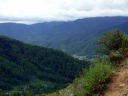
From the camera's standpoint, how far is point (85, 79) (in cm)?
1111

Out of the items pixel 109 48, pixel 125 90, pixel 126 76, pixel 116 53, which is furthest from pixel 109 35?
pixel 125 90

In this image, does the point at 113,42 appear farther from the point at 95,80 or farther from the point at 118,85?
the point at 95,80

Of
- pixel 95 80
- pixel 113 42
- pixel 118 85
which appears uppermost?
pixel 113 42

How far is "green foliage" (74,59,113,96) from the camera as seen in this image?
10844 millimetres

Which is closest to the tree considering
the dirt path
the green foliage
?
the dirt path

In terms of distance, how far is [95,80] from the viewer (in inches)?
426

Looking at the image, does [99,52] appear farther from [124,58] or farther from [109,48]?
[124,58]

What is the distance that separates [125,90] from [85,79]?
1.31 m

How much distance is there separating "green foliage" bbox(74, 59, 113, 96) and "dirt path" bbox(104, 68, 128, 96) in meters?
0.22

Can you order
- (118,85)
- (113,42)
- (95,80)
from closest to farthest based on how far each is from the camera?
1. (95,80)
2. (118,85)
3. (113,42)

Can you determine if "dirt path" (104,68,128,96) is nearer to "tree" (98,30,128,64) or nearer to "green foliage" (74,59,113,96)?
"green foliage" (74,59,113,96)

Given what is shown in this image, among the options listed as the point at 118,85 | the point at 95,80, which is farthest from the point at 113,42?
the point at 95,80

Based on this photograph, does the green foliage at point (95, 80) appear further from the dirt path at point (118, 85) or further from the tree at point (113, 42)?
the tree at point (113, 42)

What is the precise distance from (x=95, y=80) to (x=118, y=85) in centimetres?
78
